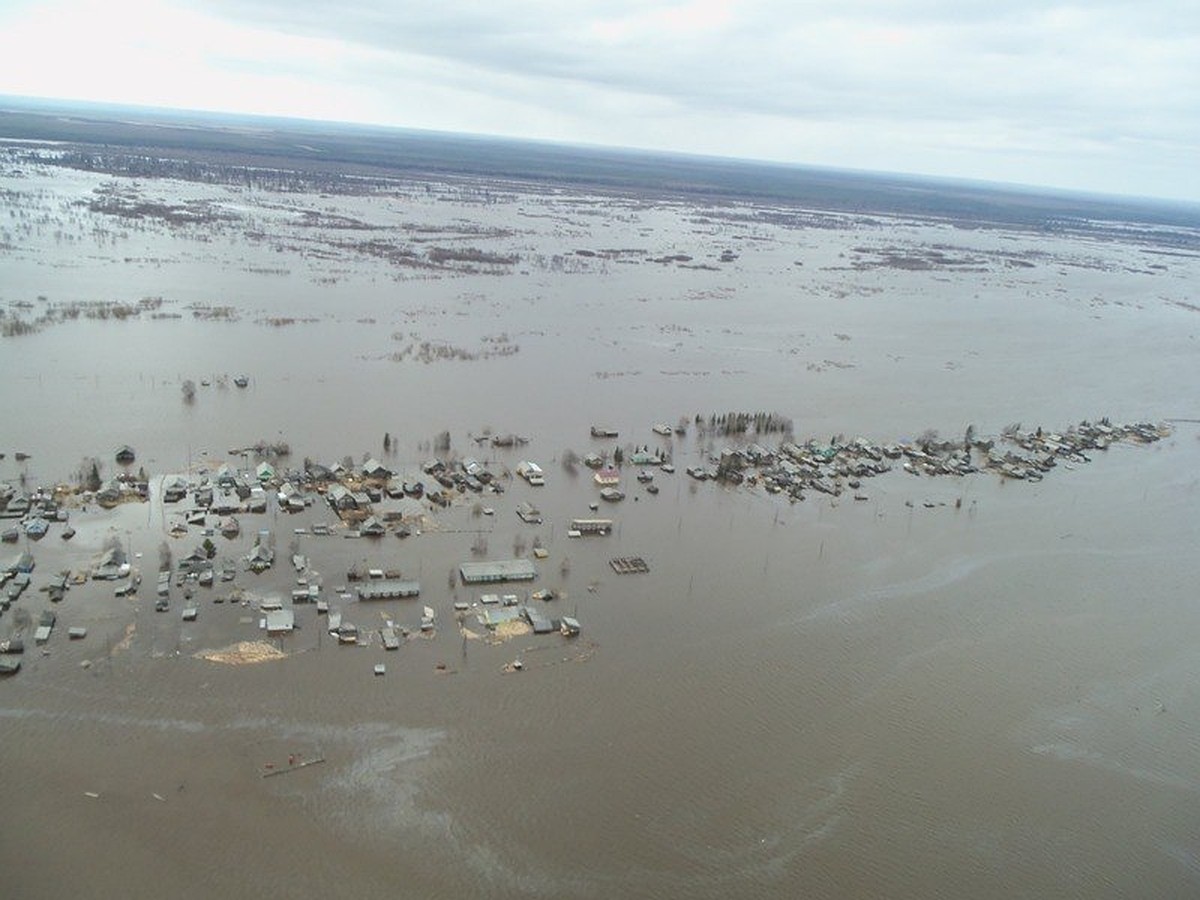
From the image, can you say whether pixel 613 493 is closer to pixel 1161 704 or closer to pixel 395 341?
pixel 1161 704

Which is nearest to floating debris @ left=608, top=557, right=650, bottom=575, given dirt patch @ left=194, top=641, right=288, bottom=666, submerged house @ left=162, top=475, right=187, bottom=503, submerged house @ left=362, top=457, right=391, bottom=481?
submerged house @ left=362, top=457, right=391, bottom=481

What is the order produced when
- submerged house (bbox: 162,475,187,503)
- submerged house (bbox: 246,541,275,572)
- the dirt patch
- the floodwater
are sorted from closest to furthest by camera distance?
1. the floodwater
2. the dirt patch
3. submerged house (bbox: 246,541,275,572)
4. submerged house (bbox: 162,475,187,503)

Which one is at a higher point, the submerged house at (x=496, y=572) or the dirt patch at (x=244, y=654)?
the submerged house at (x=496, y=572)

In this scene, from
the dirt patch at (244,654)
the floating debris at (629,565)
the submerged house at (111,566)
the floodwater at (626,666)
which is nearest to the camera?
the floodwater at (626,666)

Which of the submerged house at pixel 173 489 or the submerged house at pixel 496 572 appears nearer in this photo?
the submerged house at pixel 496 572

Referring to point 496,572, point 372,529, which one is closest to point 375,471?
point 372,529

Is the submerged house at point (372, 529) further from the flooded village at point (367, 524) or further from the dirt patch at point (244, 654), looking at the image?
the dirt patch at point (244, 654)

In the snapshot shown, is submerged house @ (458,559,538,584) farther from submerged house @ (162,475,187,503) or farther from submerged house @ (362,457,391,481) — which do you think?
submerged house @ (162,475,187,503)

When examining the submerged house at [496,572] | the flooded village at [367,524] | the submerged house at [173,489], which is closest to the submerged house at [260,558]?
the flooded village at [367,524]
